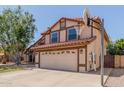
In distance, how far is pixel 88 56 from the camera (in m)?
19.5

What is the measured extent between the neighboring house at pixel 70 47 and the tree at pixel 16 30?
7.32 metres

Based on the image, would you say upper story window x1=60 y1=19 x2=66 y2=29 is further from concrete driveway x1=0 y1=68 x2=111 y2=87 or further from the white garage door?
concrete driveway x1=0 y1=68 x2=111 y2=87

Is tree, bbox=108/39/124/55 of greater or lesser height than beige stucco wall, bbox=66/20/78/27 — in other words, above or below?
below

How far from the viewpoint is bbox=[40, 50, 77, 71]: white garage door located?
67.9 ft

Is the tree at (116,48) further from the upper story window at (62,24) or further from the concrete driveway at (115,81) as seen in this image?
the concrete driveway at (115,81)

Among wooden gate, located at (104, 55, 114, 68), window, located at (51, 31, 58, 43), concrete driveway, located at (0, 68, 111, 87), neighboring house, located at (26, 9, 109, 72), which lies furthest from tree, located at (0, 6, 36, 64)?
concrete driveway, located at (0, 68, 111, 87)

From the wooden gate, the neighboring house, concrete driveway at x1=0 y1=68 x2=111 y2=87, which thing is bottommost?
concrete driveway at x1=0 y1=68 x2=111 y2=87

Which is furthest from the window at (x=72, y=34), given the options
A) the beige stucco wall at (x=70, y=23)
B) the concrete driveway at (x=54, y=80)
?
the concrete driveway at (x=54, y=80)

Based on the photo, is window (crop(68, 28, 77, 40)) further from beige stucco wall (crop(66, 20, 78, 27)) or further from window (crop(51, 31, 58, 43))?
window (crop(51, 31, 58, 43))

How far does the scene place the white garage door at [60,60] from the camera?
2070 cm

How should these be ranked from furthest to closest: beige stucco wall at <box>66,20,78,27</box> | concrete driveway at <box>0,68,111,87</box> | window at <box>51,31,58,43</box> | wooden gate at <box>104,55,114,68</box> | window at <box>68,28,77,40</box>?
wooden gate at <box>104,55,114,68</box>
window at <box>51,31,58,43</box>
beige stucco wall at <box>66,20,78,27</box>
window at <box>68,28,77,40</box>
concrete driveway at <box>0,68,111,87</box>

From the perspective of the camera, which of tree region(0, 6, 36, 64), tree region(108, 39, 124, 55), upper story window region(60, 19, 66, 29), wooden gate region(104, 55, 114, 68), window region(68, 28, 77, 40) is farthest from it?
tree region(0, 6, 36, 64)

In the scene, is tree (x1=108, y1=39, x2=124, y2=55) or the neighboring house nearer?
the neighboring house
